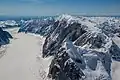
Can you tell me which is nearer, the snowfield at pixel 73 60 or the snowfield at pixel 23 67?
the snowfield at pixel 73 60

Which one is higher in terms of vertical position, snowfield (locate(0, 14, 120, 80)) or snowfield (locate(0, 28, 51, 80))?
snowfield (locate(0, 14, 120, 80))

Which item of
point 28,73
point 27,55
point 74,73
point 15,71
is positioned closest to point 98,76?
point 74,73

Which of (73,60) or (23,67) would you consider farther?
(23,67)

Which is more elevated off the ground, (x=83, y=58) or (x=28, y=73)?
(x=83, y=58)

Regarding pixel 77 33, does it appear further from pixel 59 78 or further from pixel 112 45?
pixel 59 78

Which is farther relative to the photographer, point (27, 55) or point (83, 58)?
point (27, 55)

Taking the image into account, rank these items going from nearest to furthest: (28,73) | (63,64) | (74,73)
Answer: (74,73)
(63,64)
(28,73)

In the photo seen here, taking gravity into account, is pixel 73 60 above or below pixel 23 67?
above

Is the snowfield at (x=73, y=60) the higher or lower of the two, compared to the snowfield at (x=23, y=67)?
higher

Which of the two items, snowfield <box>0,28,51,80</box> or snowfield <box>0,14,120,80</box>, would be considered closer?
snowfield <box>0,14,120,80</box>

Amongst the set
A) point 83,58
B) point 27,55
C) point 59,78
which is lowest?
point 27,55

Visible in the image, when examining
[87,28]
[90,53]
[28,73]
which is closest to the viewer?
[90,53]
